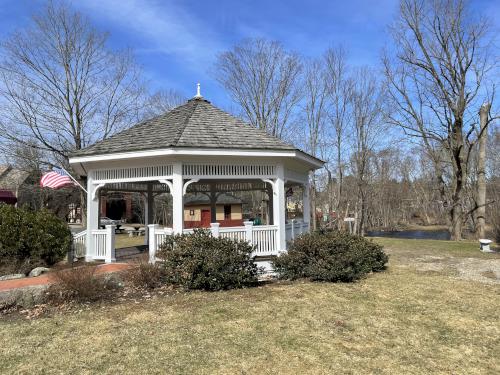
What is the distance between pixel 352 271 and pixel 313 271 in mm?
893

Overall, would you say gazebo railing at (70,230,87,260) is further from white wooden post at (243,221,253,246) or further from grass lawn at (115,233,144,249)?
grass lawn at (115,233,144,249)

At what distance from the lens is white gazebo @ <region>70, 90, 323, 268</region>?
9.63 m

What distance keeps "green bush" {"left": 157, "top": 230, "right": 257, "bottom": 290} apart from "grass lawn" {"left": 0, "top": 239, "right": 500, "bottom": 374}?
337 millimetres

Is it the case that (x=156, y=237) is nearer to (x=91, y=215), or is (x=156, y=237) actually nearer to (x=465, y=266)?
(x=91, y=215)

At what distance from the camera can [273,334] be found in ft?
17.1

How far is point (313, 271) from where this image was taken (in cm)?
868

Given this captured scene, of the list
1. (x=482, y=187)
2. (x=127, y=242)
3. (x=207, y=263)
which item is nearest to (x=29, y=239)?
(x=207, y=263)

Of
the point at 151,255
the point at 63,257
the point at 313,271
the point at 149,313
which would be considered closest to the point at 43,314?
the point at 149,313

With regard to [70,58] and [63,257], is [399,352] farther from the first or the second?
[70,58]

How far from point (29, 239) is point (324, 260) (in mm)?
7145

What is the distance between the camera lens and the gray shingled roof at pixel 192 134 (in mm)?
9795

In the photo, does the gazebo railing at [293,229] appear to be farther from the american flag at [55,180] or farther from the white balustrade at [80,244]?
the american flag at [55,180]

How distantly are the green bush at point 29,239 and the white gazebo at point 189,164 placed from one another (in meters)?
1.03

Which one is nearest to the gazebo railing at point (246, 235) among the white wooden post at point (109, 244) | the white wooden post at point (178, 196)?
the white wooden post at point (178, 196)
